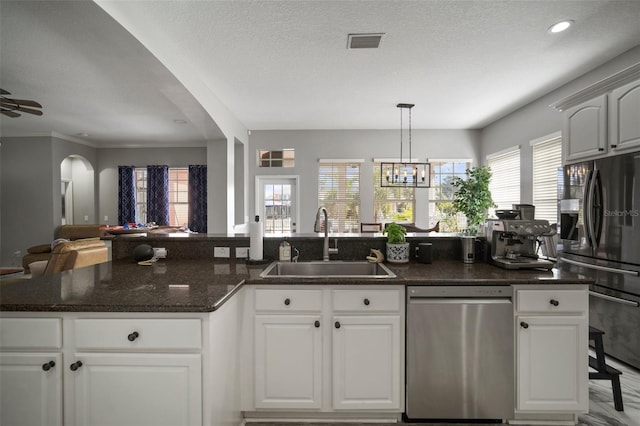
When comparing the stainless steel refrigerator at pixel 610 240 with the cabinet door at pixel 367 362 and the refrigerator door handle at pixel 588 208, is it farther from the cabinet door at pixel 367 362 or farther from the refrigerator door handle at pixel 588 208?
the cabinet door at pixel 367 362

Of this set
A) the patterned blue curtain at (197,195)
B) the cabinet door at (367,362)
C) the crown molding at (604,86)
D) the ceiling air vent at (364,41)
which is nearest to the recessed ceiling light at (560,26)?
the crown molding at (604,86)

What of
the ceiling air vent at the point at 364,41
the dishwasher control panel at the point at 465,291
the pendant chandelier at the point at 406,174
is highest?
the ceiling air vent at the point at 364,41

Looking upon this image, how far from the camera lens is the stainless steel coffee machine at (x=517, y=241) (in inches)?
78.0

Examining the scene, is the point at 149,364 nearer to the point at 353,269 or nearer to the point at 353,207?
the point at 353,269

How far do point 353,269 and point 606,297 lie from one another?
7.40 feet

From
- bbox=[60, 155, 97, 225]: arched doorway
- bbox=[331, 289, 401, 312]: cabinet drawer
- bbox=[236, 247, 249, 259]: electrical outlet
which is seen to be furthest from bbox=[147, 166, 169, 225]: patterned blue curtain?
bbox=[331, 289, 401, 312]: cabinet drawer

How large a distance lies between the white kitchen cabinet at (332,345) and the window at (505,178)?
4276mm

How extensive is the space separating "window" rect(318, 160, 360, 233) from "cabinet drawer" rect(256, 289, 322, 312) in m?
4.69

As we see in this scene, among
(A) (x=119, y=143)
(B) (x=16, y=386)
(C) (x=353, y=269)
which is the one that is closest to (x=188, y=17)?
(C) (x=353, y=269)

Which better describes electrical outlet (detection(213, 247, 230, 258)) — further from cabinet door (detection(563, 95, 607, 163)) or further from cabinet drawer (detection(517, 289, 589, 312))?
cabinet door (detection(563, 95, 607, 163))

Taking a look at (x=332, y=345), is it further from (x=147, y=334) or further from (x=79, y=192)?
(x=79, y=192)

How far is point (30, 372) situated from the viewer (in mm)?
1286

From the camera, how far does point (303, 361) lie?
69.2 inches

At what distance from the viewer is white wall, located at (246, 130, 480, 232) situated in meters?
6.38
